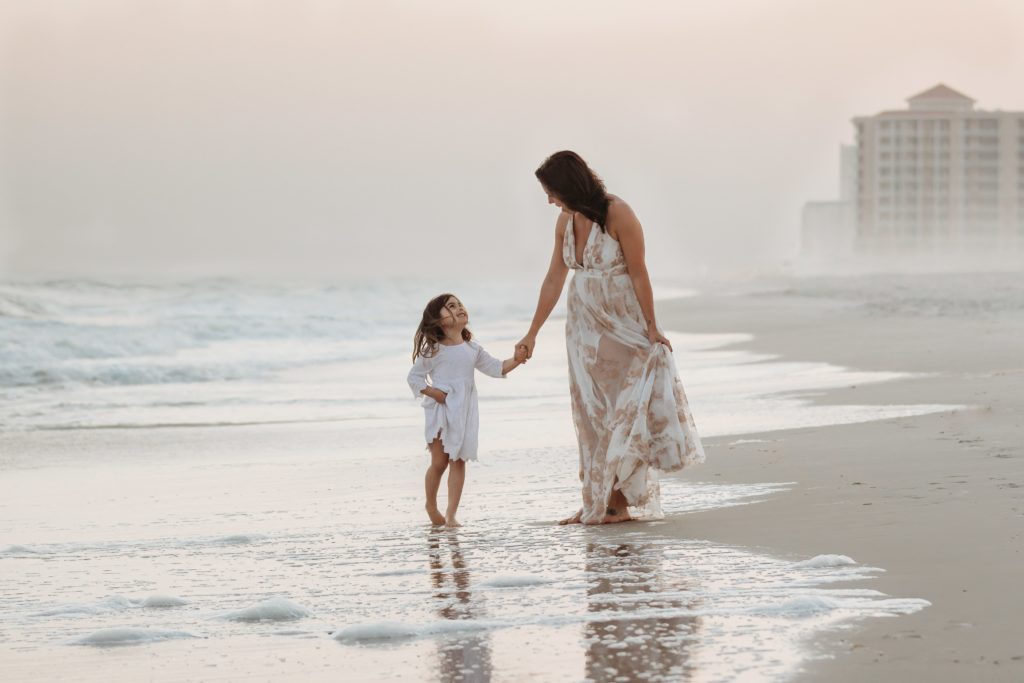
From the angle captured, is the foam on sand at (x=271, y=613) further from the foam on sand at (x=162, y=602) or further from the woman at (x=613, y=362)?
the woman at (x=613, y=362)

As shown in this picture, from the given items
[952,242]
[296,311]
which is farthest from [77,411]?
[952,242]

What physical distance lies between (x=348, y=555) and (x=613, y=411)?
1.39 metres

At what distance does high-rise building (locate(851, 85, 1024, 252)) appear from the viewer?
149250mm

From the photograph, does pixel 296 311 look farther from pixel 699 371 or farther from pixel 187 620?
pixel 187 620

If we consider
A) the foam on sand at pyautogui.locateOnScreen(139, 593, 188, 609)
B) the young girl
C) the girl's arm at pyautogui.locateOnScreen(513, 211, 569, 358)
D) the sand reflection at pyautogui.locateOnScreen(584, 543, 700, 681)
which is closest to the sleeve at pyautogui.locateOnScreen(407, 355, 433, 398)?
the young girl

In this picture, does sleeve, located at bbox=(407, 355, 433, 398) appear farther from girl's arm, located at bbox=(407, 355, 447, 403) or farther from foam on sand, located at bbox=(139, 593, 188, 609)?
foam on sand, located at bbox=(139, 593, 188, 609)

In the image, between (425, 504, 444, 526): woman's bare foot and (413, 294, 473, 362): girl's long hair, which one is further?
(413, 294, 473, 362): girl's long hair

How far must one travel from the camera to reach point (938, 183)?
5950 inches

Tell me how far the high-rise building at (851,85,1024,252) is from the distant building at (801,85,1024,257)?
10 cm

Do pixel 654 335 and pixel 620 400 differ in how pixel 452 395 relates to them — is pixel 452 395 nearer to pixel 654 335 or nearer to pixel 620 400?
pixel 620 400

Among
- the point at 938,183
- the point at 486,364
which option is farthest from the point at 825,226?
the point at 486,364

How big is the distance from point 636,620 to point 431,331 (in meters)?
2.82

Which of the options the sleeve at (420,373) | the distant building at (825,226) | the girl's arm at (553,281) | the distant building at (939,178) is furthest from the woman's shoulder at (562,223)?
the distant building at (825,226)

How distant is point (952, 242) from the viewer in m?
150
